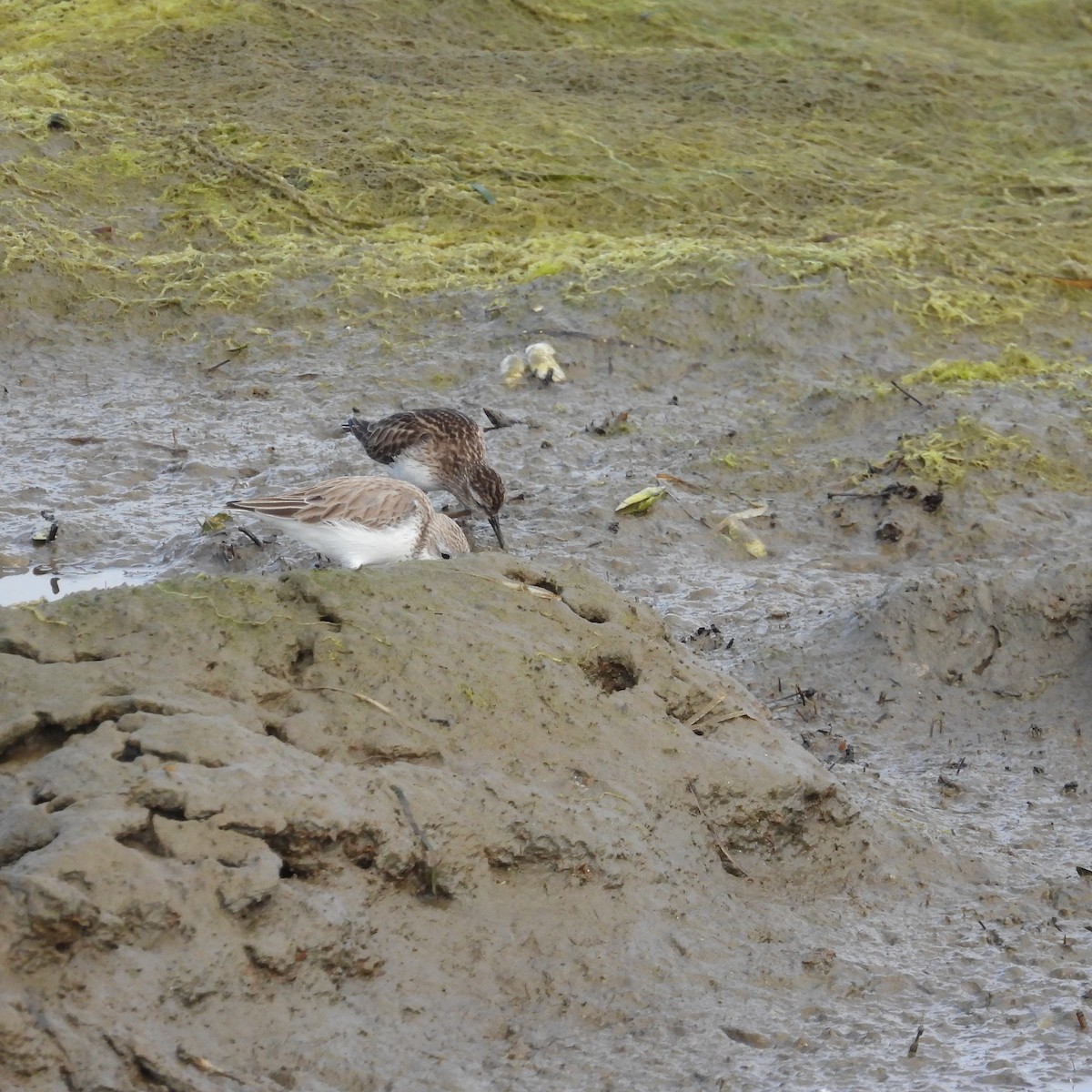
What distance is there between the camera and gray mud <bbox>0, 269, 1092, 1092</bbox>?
4035 millimetres

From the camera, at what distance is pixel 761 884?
525cm

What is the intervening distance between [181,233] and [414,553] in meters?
5.38

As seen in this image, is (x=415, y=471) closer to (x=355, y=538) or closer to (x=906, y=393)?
(x=355, y=538)

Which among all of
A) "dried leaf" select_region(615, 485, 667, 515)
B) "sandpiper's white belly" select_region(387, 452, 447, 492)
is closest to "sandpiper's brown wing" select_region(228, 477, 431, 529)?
"sandpiper's white belly" select_region(387, 452, 447, 492)

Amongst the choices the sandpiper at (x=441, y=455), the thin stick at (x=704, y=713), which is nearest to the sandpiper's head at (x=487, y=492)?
the sandpiper at (x=441, y=455)

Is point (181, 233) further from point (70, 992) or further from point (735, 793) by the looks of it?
point (70, 992)

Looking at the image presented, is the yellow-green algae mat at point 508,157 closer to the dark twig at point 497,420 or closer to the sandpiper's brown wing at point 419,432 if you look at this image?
the dark twig at point 497,420

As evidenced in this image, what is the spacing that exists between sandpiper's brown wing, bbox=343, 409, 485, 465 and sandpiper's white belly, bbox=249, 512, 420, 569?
1334mm

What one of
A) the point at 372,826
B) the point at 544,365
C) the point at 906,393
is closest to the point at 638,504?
the point at 544,365

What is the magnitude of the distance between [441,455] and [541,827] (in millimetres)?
4174

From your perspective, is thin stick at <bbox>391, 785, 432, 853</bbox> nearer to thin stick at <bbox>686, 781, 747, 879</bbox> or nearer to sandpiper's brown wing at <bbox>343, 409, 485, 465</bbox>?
thin stick at <bbox>686, 781, 747, 879</bbox>

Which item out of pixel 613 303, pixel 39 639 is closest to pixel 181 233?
pixel 613 303

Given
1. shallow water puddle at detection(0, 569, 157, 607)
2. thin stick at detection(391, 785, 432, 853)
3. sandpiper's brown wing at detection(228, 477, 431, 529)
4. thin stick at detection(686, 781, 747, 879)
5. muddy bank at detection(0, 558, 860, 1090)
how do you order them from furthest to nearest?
shallow water puddle at detection(0, 569, 157, 607) → sandpiper's brown wing at detection(228, 477, 431, 529) → thin stick at detection(686, 781, 747, 879) → thin stick at detection(391, 785, 432, 853) → muddy bank at detection(0, 558, 860, 1090)

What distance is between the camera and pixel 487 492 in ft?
27.6
